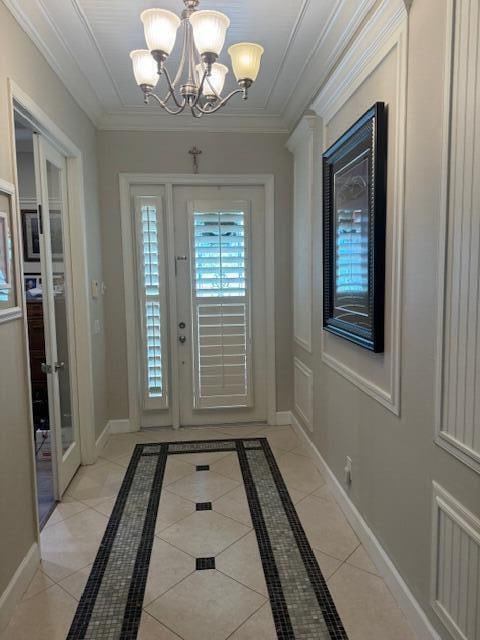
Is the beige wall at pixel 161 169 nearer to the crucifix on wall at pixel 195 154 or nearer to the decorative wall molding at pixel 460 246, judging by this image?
the crucifix on wall at pixel 195 154

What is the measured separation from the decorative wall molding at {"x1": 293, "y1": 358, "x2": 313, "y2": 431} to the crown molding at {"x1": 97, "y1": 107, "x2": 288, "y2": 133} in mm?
2072

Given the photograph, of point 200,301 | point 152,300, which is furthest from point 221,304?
point 152,300

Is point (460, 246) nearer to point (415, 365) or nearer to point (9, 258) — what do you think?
point (415, 365)

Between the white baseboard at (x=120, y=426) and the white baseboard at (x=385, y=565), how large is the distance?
6.09ft

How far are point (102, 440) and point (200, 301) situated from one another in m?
1.45

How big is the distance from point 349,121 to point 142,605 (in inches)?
103

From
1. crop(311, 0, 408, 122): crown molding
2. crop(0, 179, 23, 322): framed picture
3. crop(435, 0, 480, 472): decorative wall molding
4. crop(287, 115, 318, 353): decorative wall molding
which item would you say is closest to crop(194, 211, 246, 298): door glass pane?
crop(287, 115, 318, 353): decorative wall molding

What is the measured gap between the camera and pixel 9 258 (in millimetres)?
1965

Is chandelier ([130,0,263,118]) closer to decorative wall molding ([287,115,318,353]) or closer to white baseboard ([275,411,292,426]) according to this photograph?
decorative wall molding ([287,115,318,353])

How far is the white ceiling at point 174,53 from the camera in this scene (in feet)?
7.15

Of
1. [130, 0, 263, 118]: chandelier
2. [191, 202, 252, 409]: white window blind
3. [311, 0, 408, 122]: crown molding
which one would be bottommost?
[191, 202, 252, 409]: white window blind

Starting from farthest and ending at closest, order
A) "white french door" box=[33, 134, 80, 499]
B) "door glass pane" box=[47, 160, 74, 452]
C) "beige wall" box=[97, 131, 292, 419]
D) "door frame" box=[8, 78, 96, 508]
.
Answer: "beige wall" box=[97, 131, 292, 419] → "door frame" box=[8, 78, 96, 508] → "door glass pane" box=[47, 160, 74, 452] → "white french door" box=[33, 134, 80, 499]

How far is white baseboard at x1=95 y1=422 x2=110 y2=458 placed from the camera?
3.40 metres

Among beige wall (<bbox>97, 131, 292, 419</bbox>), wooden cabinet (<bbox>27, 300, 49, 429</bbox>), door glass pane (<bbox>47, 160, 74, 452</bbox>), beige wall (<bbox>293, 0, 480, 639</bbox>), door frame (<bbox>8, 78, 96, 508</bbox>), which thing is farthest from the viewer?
wooden cabinet (<bbox>27, 300, 49, 429</bbox>)
